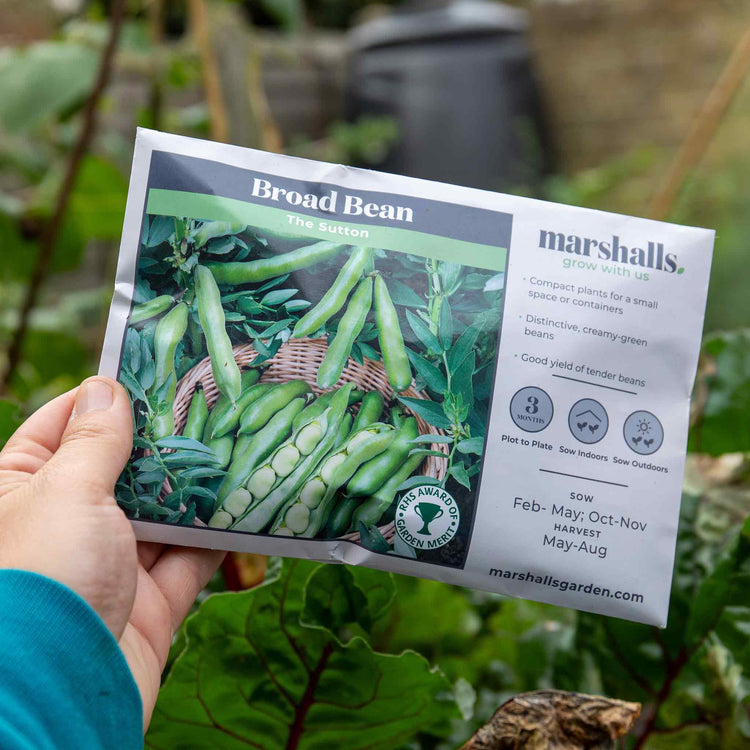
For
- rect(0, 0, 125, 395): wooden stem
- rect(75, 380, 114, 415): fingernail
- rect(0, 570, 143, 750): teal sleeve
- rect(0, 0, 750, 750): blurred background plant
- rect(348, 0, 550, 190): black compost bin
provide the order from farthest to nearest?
rect(348, 0, 550, 190): black compost bin < rect(0, 0, 125, 395): wooden stem < rect(0, 0, 750, 750): blurred background plant < rect(75, 380, 114, 415): fingernail < rect(0, 570, 143, 750): teal sleeve

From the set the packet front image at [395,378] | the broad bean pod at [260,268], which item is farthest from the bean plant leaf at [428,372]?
the broad bean pod at [260,268]

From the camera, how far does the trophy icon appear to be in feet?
1.89

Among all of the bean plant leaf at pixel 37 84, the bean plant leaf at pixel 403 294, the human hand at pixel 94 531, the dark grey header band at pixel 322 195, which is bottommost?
the human hand at pixel 94 531

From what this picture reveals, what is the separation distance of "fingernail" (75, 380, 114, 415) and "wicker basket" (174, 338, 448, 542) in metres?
0.05

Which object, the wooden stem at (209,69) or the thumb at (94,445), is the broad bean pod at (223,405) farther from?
the wooden stem at (209,69)

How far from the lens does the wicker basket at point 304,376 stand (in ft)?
1.89

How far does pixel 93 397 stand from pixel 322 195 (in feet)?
0.73

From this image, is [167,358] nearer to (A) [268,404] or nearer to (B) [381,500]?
(A) [268,404]

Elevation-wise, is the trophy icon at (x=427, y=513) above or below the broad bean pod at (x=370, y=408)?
below

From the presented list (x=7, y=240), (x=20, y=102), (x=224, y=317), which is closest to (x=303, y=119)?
(x=7, y=240)

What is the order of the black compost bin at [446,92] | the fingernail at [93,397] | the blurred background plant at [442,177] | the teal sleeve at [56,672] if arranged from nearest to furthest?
the teal sleeve at [56,672], the fingernail at [93,397], the blurred background plant at [442,177], the black compost bin at [446,92]

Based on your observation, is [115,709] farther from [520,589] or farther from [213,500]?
[520,589]

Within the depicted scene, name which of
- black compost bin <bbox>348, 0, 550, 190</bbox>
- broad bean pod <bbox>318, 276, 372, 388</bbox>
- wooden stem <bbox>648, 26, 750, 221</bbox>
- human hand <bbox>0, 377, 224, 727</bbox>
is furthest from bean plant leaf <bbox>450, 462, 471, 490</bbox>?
black compost bin <bbox>348, 0, 550, 190</bbox>

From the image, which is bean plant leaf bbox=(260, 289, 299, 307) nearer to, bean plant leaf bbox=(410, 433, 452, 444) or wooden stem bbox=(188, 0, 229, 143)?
bean plant leaf bbox=(410, 433, 452, 444)
